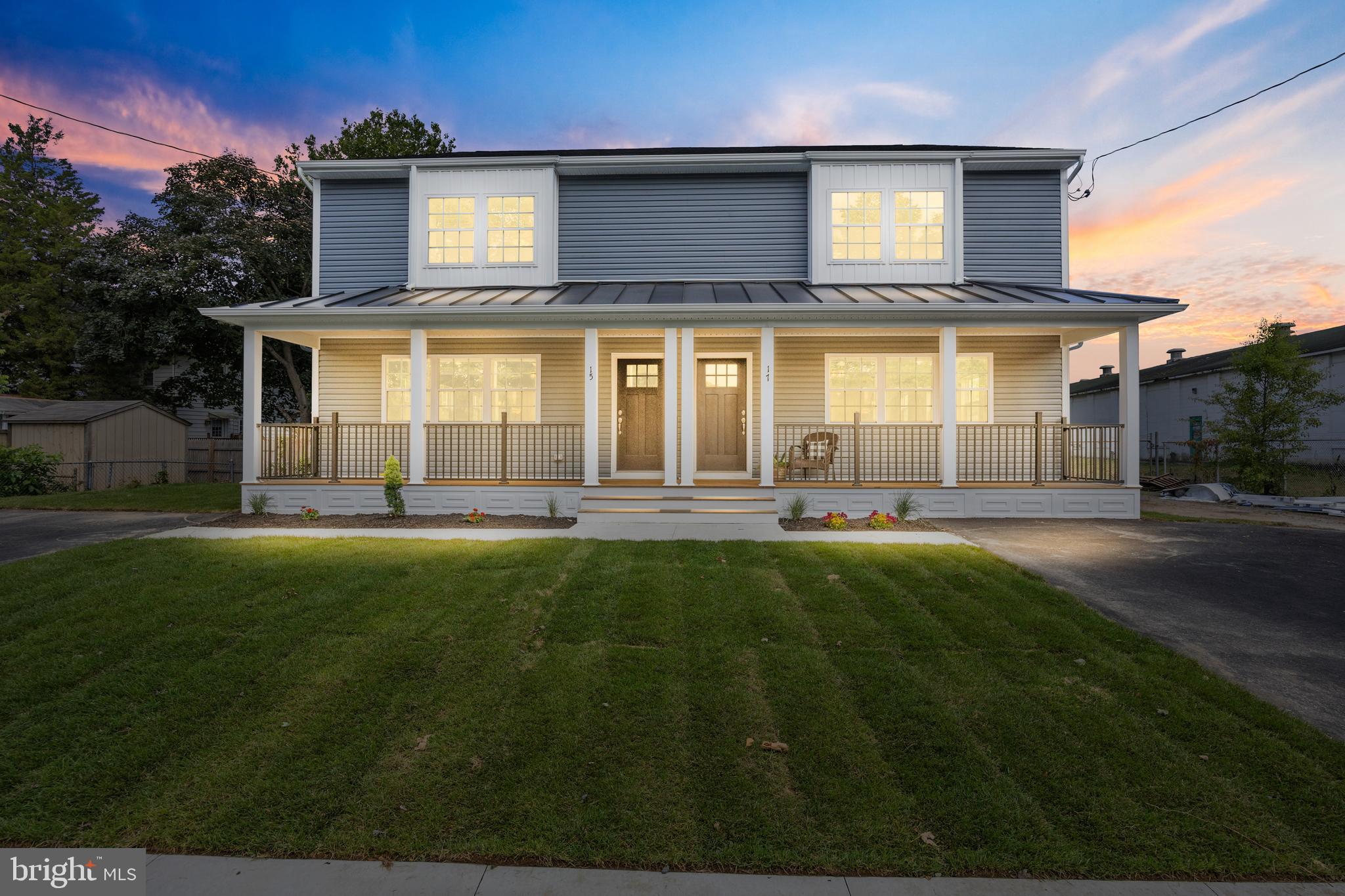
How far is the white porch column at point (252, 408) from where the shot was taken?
33.5 ft

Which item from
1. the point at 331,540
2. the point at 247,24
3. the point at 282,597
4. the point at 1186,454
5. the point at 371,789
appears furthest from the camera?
the point at 1186,454

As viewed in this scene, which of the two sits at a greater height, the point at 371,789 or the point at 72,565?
the point at 72,565

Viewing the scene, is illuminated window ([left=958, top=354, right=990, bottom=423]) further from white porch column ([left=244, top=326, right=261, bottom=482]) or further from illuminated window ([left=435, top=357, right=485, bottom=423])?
white porch column ([left=244, top=326, right=261, bottom=482])

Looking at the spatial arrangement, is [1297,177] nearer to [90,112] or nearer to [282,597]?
[282,597]

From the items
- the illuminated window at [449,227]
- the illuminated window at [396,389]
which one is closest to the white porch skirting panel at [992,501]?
the illuminated window at [396,389]

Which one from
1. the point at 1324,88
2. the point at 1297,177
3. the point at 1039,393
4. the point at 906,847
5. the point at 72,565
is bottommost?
the point at 906,847

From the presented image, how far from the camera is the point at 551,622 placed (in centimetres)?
486

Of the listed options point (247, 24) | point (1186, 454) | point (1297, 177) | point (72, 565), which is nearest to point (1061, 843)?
point (72, 565)

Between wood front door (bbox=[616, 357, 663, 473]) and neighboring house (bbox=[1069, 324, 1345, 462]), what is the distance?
15.5 metres

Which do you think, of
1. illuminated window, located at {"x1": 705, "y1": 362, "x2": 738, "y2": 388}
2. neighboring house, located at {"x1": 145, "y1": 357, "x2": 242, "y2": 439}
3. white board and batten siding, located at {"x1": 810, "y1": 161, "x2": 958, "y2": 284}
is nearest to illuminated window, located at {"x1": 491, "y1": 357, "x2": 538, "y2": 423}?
illuminated window, located at {"x1": 705, "y1": 362, "x2": 738, "y2": 388}

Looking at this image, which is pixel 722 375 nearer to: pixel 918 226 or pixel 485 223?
pixel 918 226

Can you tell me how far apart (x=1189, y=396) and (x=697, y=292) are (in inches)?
A: 1107

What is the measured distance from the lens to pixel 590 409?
10.0 meters

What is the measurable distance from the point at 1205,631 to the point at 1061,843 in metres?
3.79
